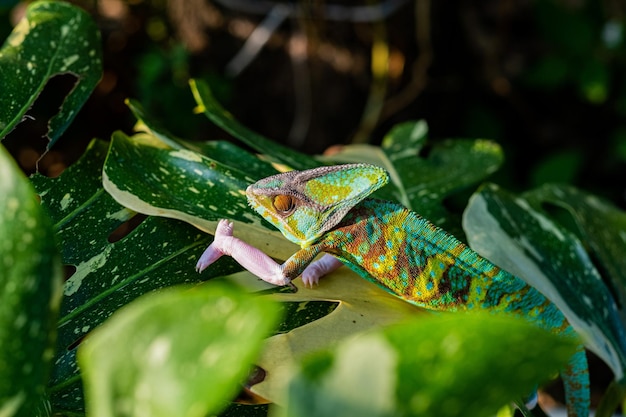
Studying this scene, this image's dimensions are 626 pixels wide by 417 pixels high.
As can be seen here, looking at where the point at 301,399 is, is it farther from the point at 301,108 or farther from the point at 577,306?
the point at 301,108

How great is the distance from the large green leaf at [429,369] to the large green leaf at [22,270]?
0.57 ft

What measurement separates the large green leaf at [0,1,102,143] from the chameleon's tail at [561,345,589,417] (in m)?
0.81

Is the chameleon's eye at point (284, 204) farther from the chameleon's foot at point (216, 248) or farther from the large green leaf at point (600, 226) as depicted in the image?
the large green leaf at point (600, 226)

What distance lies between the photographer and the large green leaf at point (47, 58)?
928 mm

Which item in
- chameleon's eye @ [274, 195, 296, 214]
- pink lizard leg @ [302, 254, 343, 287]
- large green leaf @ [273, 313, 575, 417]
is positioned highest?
large green leaf @ [273, 313, 575, 417]

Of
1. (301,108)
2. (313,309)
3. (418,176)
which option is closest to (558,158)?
(301,108)

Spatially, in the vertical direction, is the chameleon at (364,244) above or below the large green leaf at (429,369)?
below

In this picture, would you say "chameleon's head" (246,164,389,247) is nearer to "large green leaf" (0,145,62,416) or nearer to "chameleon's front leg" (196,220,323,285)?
"chameleon's front leg" (196,220,323,285)

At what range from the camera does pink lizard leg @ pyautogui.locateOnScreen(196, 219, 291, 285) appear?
2.80 feet

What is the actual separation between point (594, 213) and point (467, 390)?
1.04 m

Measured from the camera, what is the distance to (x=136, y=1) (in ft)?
8.83

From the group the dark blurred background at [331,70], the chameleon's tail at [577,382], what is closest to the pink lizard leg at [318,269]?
the chameleon's tail at [577,382]

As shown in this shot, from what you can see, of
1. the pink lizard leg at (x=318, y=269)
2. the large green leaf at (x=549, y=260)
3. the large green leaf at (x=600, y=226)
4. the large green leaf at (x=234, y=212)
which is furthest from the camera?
the large green leaf at (x=600, y=226)

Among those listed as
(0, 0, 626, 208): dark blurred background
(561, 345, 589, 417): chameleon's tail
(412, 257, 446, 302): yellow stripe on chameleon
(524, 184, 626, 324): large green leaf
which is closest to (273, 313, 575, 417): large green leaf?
(412, 257, 446, 302): yellow stripe on chameleon
